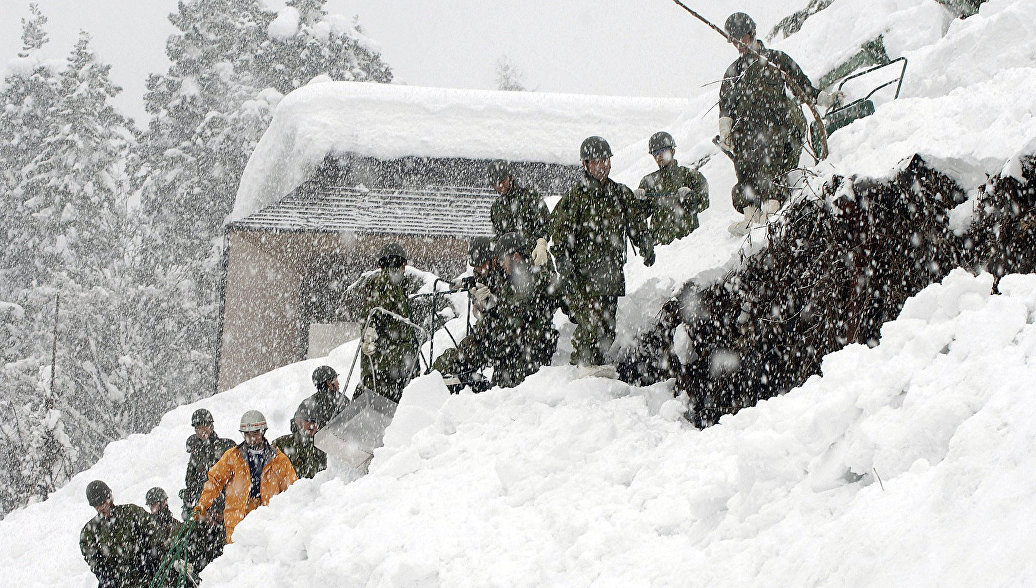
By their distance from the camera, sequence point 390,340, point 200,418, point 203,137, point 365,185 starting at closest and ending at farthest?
1. point 390,340
2. point 200,418
3. point 365,185
4. point 203,137

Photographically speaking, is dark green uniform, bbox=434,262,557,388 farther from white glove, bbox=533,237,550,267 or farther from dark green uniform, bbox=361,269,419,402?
dark green uniform, bbox=361,269,419,402

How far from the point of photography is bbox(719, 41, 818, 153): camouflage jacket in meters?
6.44

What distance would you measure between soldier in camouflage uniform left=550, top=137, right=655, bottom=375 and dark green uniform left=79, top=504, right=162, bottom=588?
355 centimetres

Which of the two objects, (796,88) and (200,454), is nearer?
(796,88)

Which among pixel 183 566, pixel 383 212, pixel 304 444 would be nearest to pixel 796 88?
pixel 304 444

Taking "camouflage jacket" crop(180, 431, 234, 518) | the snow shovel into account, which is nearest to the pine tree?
"camouflage jacket" crop(180, 431, 234, 518)

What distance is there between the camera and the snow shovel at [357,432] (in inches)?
253

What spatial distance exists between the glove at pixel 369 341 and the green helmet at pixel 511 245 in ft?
4.99

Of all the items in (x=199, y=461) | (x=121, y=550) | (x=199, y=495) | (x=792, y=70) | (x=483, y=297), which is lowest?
(x=121, y=550)

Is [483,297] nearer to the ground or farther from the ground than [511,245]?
nearer to the ground

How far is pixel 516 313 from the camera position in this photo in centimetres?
666

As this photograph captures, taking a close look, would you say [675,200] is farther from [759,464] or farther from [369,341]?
[759,464]

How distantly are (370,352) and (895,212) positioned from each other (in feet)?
13.3

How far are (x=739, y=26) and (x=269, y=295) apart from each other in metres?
11.4
